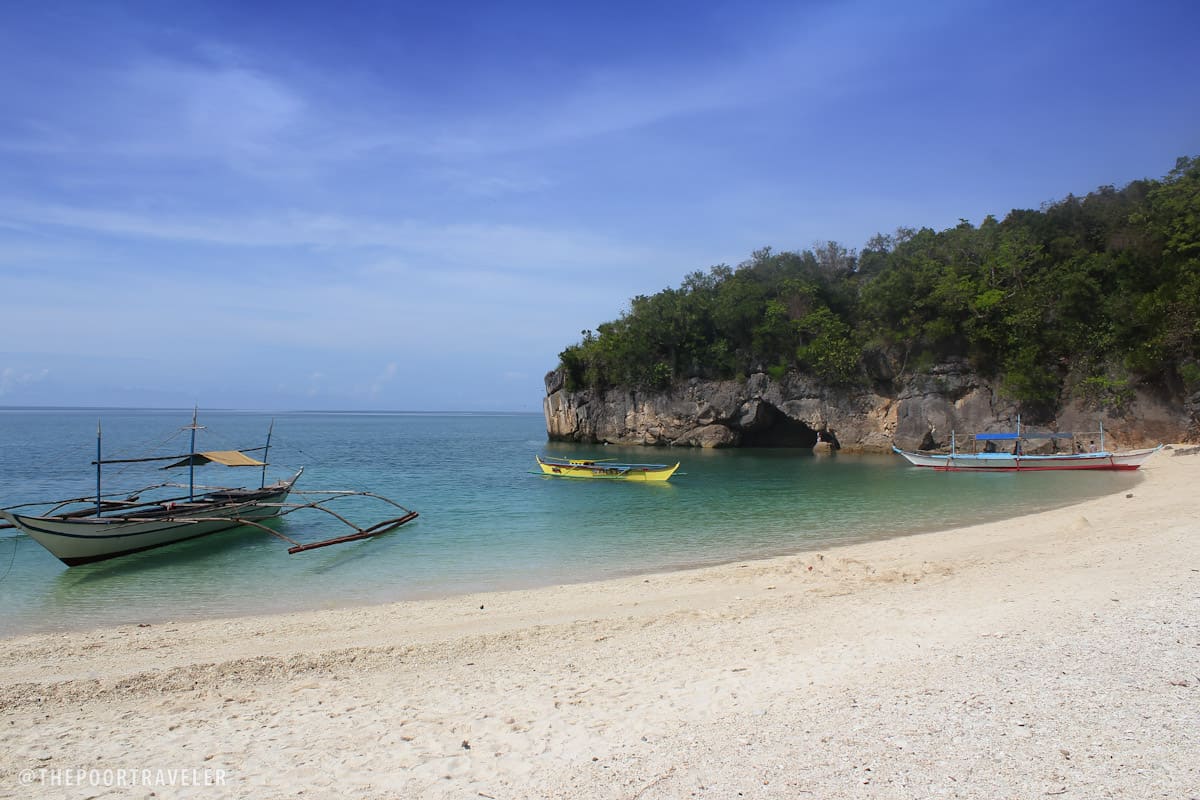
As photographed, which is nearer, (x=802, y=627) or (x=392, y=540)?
(x=802, y=627)

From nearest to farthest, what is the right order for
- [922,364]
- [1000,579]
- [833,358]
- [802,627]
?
[802,627], [1000,579], [922,364], [833,358]

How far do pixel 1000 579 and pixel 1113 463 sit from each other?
73.9 ft

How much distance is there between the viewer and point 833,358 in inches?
1561

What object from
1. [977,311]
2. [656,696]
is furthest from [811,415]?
[656,696]

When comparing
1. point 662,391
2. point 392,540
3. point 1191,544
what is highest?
point 662,391

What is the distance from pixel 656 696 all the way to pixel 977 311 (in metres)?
36.1

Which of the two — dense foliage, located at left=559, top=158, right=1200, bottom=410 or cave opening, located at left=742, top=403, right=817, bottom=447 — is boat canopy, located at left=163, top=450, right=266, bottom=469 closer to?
dense foliage, located at left=559, top=158, right=1200, bottom=410

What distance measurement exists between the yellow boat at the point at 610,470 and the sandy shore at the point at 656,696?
17.0 metres

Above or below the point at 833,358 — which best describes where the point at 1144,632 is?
below

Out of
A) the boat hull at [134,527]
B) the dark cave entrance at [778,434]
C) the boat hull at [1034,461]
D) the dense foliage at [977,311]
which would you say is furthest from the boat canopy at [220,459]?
the dark cave entrance at [778,434]

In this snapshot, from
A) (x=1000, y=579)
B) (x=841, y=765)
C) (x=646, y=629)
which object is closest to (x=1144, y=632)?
(x=1000, y=579)

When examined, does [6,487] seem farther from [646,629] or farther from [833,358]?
[833,358]

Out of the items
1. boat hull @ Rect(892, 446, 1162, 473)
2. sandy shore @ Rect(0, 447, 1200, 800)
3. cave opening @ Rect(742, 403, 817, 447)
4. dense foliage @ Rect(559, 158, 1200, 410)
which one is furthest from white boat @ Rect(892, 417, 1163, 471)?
sandy shore @ Rect(0, 447, 1200, 800)

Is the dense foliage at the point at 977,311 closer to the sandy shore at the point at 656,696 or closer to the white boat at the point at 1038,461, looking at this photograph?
the white boat at the point at 1038,461
